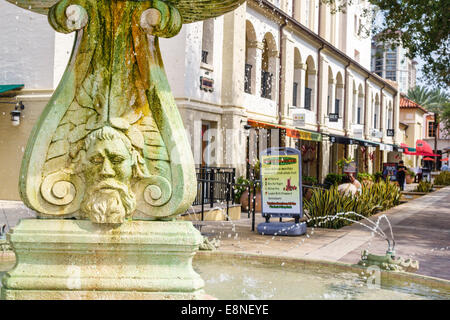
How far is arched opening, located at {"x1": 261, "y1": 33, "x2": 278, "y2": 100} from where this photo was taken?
70.5 feet

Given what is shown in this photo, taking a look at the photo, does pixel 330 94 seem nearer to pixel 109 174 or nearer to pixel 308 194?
pixel 308 194

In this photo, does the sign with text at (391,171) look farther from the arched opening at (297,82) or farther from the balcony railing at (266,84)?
the balcony railing at (266,84)

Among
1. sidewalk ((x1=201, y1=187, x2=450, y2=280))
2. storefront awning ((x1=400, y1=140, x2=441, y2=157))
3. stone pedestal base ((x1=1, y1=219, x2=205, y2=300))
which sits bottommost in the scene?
sidewalk ((x1=201, y1=187, x2=450, y2=280))

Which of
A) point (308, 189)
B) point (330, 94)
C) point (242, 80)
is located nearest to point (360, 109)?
point (330, 94)

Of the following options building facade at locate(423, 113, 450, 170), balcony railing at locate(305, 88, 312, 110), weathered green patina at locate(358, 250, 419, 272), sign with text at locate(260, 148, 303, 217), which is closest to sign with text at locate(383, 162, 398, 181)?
balcony railing at locate(305, 88, 312, 110)

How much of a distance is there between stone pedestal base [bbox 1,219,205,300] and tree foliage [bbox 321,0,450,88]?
10307 millimetres

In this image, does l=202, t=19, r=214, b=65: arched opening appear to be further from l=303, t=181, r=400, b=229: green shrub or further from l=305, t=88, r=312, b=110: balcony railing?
l=305, t=88, r=312, b=110: balcony railing

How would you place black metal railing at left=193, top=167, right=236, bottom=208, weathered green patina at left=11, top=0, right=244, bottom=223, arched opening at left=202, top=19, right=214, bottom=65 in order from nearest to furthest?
weathered green patina at left=11, top=0, right=244, bottom=223 < black metal railing at left=193, top=167, right=236, bottom=208 < arched opening at left=202, top=19, right=214, bottom=65

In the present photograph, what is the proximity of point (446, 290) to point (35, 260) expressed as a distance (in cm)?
335

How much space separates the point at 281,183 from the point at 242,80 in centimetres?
870

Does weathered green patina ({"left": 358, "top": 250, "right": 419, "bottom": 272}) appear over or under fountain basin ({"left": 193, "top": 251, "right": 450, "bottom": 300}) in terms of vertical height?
over

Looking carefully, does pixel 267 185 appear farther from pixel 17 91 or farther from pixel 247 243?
pixel 17 91

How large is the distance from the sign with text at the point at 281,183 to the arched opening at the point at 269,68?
11.7 meters

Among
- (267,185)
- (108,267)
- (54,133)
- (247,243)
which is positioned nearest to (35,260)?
(108,267)
